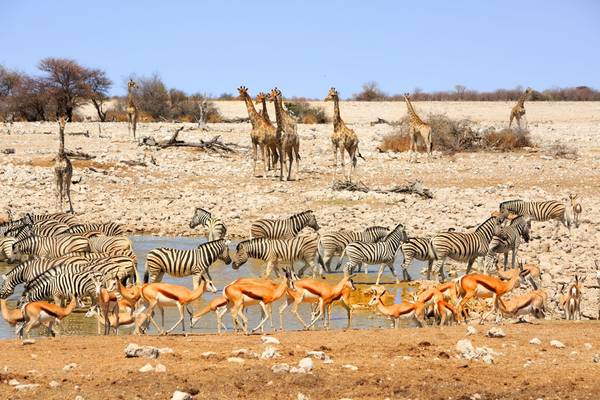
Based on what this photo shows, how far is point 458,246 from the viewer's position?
1450 centimetres

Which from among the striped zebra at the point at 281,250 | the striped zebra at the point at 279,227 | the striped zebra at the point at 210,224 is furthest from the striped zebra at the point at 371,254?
the striped zebra at the point at 210,224

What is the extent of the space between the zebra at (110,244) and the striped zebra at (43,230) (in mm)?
1497

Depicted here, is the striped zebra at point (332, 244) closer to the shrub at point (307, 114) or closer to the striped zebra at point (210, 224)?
the striped zebra at point (210, 224)

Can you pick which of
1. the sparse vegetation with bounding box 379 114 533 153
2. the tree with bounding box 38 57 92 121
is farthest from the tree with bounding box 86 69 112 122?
the sparse vegetation with bounding box 379 114 533 153

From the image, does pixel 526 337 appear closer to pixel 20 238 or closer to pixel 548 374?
pixel 548 374

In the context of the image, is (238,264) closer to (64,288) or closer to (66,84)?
(64,288)

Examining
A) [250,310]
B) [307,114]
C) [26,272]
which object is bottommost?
[250,310]

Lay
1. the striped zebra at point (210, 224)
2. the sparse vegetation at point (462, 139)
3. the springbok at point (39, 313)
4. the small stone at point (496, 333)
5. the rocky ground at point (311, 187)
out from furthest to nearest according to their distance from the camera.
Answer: the sparse vegetation at point (462, 139), the rocky ground at point (311, 187), the striped zebra at point (210, 224), the springbok at point (39, 313), the small stone at point (496, 333)

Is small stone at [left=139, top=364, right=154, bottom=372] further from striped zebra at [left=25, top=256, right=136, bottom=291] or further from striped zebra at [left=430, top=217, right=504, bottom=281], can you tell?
striped zebra at [left=430, top=217, right=504, bottom=281]

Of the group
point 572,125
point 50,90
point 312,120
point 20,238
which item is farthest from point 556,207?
point 50,90

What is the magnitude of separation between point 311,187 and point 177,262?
34.2ft

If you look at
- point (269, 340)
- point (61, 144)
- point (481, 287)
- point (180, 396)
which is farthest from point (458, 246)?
point (61, 144)

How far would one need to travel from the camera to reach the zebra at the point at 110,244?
14.2 metres

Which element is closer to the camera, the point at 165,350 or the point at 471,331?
the point at 165,350
